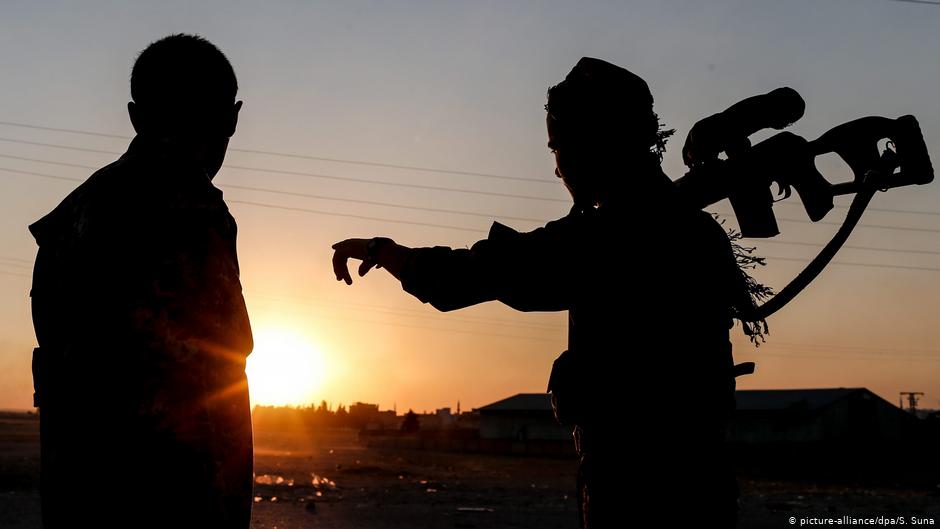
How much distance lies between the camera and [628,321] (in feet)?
7.73

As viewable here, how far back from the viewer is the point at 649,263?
7.82 ft

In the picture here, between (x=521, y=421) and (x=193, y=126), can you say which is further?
(x=521, y=421)

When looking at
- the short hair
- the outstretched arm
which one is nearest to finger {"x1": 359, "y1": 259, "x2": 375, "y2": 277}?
the outstretched arm

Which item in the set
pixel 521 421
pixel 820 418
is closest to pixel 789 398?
pixel 820 418

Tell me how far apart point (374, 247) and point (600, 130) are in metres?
0.80

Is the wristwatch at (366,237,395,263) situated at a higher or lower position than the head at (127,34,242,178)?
lower

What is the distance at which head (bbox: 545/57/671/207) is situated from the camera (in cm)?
258

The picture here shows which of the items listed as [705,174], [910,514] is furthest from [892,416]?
[705,174]

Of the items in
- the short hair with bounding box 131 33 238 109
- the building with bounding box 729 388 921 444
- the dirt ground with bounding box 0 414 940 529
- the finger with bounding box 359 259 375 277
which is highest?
the short hair with bounding box 131 33 238 109

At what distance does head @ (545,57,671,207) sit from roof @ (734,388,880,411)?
51.4 m

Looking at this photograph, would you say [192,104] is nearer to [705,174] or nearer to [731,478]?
[705,174]

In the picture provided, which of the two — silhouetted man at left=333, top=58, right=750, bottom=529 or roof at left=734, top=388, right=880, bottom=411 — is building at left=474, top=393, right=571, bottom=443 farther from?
silhouetted man at left=333, top=58, right=750, bottom=529

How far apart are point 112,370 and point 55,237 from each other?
48 centimetres

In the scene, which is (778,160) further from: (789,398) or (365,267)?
(789,398)
